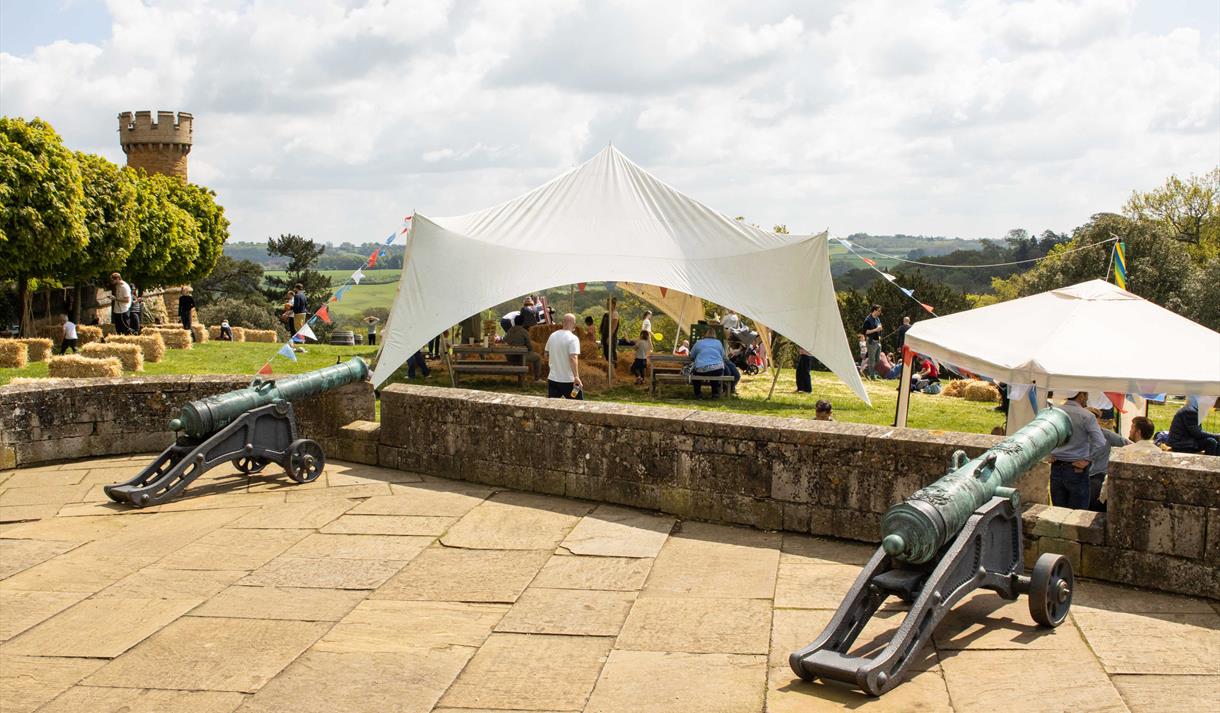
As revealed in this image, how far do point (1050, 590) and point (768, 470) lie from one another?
211cm

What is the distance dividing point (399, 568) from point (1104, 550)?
12.2 feet

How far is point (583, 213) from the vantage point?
55.0 feet

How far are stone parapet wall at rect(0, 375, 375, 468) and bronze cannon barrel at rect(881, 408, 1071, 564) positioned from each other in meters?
5.57

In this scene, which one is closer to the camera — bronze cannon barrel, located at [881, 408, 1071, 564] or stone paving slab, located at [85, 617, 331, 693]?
bronze cannon barrel, located at [881, 408, 1071, 564]

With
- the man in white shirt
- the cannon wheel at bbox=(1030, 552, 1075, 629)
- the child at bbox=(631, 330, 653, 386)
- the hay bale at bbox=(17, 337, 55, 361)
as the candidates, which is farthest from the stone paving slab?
the hay bale at bbox=(17, 337, 55, 361)

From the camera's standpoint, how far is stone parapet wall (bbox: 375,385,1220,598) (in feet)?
17.9

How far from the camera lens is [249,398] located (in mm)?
8188

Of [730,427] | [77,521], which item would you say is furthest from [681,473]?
[77,521]

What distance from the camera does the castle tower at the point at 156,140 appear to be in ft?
173

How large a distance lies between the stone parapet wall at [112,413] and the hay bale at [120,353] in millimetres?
7525

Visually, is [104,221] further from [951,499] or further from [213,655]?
[951,499]

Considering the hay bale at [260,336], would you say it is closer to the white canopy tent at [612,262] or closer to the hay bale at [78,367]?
the hay bale at [78,367]

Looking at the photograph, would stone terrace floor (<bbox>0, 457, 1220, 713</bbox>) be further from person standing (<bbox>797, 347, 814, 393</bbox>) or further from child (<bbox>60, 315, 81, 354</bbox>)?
child (<bbox>60, 315, 81, 354</bbox>)

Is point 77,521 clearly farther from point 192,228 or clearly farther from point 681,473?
point 192,228
